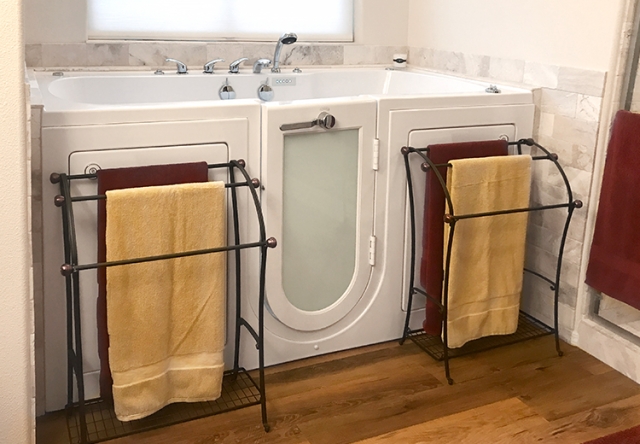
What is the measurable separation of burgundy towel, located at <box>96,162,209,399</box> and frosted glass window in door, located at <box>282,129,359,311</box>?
1.00 feet

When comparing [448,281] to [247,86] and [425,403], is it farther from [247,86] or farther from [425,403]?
[247,86]

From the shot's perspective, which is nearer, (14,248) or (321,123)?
(14,248)

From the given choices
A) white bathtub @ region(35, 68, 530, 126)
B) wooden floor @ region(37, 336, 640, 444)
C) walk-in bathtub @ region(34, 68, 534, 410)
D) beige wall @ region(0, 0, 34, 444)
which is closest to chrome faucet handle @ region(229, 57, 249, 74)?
white bathtub @ region(35, 68, 530, 126)

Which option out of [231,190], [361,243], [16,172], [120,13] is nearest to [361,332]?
[361,243]

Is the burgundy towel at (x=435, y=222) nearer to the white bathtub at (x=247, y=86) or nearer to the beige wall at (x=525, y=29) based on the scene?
the white bathtub at (x=247, y=86)

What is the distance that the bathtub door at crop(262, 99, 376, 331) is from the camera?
6.55 ft

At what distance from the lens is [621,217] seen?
2084mm

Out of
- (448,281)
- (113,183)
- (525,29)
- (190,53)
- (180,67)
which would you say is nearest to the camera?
(113,183)

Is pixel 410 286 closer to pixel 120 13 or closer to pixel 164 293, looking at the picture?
pixel 164 293

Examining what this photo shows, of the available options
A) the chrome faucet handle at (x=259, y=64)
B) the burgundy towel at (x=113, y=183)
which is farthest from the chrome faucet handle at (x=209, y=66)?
the burgundy towel at (x=113, y=183)

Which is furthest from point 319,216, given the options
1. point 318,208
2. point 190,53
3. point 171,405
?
point 190,53

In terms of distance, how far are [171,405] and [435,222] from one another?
947mm

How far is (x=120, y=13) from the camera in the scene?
275cm

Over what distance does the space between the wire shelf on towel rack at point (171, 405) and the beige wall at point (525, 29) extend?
1.13 m
